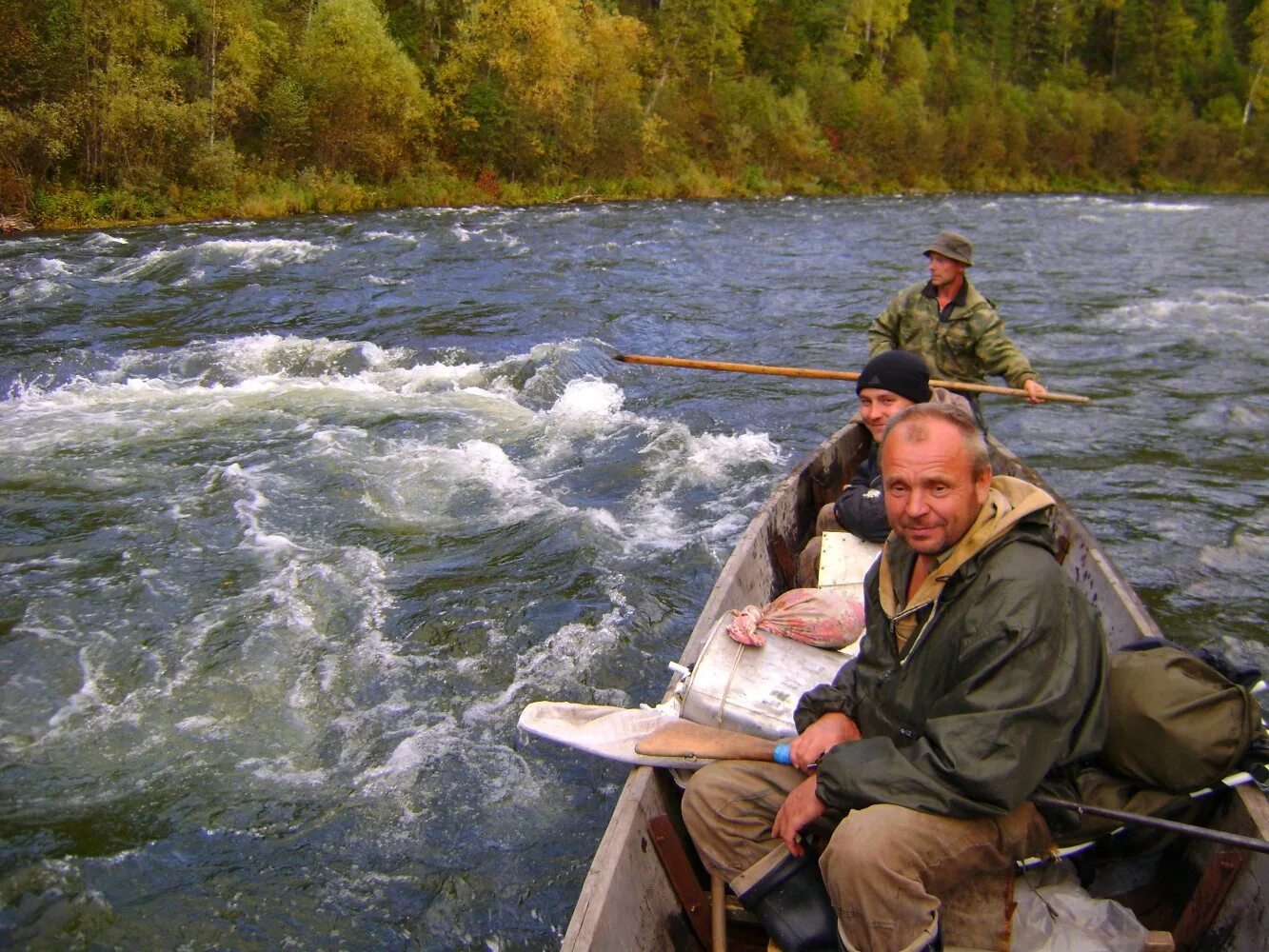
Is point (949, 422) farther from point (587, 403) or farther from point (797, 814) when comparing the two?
point (587, 403)

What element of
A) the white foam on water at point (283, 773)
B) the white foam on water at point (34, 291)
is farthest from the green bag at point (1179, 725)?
the white foam on water at point (34, 291)

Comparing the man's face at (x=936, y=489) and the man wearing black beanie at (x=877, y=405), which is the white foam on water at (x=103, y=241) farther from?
the man's face at (x=936, y=489)

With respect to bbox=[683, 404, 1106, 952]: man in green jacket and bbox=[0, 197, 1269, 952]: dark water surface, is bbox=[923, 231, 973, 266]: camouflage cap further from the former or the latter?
bbox=[683, 404, 1106, 952]: man in green jacket

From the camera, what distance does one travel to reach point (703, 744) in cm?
315

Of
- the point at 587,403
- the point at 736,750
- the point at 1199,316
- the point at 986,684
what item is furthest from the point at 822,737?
the point at 1199,316

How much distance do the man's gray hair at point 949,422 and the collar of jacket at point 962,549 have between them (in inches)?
3.5

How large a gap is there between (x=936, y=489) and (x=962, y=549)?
0.17 meters

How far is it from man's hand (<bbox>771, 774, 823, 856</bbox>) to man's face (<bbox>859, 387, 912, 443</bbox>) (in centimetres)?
219

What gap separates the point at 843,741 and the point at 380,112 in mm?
29420

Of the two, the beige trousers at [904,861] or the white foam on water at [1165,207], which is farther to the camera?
the white foam on water at [1165,207]

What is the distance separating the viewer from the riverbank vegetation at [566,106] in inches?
894

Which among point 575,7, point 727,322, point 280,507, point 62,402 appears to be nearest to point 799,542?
point 280,507

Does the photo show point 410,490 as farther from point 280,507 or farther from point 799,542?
point 799,542

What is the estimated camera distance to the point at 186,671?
531cm
